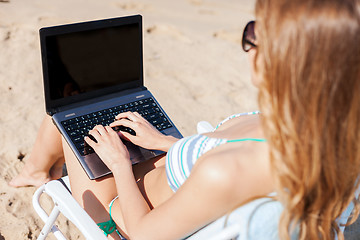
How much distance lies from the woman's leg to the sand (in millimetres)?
90

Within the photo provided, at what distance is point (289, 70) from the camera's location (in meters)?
1.11

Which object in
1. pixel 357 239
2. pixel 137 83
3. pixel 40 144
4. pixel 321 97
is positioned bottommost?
pixel 357 239

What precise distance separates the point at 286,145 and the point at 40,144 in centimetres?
141

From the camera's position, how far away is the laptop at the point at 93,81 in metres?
1.74

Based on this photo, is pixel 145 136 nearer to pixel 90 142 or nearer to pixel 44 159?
pixel 90 142

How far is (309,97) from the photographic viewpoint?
1117 millimetres

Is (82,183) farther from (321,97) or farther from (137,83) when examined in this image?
(321,97)

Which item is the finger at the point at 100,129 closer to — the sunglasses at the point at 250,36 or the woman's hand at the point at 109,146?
the woman's hand at the point at 109,146

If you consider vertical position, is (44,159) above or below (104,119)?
below

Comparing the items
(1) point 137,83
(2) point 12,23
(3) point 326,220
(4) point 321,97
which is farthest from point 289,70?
(2) point 12,23

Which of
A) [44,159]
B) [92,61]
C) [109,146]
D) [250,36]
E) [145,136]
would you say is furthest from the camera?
[44,159]


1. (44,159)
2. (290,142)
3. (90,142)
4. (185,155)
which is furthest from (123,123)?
(290,142)

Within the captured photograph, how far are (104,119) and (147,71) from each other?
1993 mm

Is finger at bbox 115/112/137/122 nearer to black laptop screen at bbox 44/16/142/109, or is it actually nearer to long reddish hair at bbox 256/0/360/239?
black laptop screen at bbox 44/16/142/109
